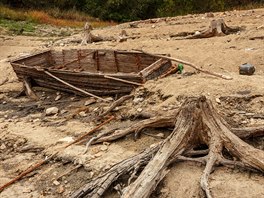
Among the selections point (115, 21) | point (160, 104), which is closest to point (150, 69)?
point (160, 104)

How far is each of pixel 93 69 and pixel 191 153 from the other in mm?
5978

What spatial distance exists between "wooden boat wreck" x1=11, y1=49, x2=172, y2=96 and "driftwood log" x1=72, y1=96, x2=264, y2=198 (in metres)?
2.90

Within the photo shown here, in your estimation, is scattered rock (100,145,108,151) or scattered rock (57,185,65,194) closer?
scattered rock (57,185,65,194)

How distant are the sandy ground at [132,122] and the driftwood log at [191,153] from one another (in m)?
0.14

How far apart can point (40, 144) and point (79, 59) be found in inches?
180

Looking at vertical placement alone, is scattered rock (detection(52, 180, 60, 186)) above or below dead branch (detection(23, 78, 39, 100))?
above

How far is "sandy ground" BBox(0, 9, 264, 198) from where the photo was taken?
16.9 ft

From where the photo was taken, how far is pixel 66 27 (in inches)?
958

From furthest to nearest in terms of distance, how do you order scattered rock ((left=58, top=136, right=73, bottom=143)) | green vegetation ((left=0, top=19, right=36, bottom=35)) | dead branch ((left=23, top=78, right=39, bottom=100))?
green vegetation ((left=0, top=19, right=36, bottom=35))
dead branch ((left=23, top=78, right=39, bottom=100))
scattered rock ((left=58, top=136, right=73, bottom=143))

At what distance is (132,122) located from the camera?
7.17 m

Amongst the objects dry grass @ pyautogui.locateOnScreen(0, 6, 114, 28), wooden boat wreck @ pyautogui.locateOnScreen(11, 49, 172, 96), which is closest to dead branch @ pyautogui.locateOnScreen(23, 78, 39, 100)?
wooden boat wreck @ pyautogui.locateOnScreen(11, 49, 172, 96)

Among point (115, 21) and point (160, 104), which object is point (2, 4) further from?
point (160, 104)

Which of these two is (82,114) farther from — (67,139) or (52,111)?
(67,139)

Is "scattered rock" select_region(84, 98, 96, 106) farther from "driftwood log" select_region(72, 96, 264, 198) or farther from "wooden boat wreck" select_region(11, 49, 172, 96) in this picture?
"driftwood log" select_region(72, 96, 264, 198)
